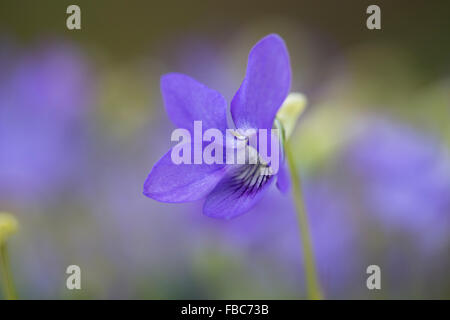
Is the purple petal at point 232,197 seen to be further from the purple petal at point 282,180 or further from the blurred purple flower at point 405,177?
the blurred purple flower at point 405,177

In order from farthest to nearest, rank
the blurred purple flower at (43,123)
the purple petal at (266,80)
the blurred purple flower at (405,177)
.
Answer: the blurred purple flower at (43,123) < the blurred purple flower at (405,177) < the purple petal at (266,80)

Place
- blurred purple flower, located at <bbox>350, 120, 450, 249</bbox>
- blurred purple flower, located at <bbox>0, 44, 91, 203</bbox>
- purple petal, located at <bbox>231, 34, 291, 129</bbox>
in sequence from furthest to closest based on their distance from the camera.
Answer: blurred purple flower, located at <bbox>0, 44, 91, 203</bbox>
blurred purple flower, located at <bbox>350, 120, 450, 249</bbox>
purple petal, located at <bbox>231, 34, 291, 129</bbox>

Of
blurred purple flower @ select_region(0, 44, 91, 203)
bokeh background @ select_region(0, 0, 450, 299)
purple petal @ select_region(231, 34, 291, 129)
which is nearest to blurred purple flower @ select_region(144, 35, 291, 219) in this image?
purple petal @ select_region(231, 34, 291, 129)

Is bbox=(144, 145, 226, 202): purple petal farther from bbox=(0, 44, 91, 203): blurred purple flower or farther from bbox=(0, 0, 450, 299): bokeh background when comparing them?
bbox=(0, 44, 91, 203): blurred purple flower

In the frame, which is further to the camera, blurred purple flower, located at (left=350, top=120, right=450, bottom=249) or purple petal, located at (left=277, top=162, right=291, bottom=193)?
blurred purple flower, located at (left=350, top=120, right=450, bottom=249)

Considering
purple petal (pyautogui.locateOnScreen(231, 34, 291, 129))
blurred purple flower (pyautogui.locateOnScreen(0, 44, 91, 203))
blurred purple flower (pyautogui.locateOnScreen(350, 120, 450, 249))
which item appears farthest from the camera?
blurred purple flower (pyautogui.locateOnScreen(0, 44, 91, 203))

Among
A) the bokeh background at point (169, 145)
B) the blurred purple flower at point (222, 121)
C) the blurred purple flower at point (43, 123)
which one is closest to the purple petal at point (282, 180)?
the blurred purple flower at point (222, 121)

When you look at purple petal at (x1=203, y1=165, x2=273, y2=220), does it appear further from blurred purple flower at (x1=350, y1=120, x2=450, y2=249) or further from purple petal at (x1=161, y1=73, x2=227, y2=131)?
blurred purple flower at (x1=350, y1=120, x2=450, y2=249)

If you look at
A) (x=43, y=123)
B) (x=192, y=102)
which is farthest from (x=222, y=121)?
(x=43, y=123)

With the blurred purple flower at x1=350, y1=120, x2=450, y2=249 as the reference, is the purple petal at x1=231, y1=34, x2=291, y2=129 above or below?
above
